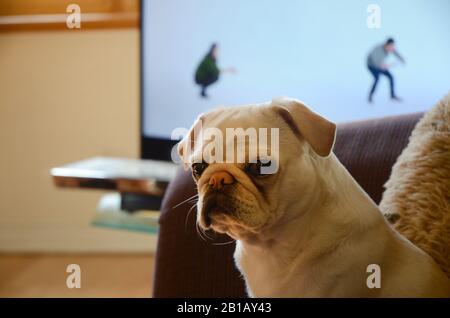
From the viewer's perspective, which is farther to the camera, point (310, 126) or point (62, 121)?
point (62, 121)

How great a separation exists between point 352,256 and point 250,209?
0.07 meters

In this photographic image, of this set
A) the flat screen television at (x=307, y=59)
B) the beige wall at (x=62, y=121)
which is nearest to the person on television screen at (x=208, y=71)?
the flat screen television at (x=307, y=59)

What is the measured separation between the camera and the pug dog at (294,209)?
344 mm

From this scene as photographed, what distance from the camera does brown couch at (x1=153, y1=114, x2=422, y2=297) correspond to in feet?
1.82

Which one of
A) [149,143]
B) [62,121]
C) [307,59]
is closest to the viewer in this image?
[307,59]

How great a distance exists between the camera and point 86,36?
1.57 m

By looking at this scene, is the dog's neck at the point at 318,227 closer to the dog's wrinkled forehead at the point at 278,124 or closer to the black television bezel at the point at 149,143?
the dog's wrinkled forehead at the point at 278,124

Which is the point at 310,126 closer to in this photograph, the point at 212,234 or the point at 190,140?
the point at 190,140

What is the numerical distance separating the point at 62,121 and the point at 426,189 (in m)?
1.08

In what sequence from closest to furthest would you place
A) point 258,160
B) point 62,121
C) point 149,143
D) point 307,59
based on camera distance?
point 258,160 < point 307,59 < point 149,143 < point 62,121

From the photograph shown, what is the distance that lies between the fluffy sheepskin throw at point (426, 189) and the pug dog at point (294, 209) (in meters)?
0.07

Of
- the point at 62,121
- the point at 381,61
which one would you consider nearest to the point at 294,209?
the point at 381,61

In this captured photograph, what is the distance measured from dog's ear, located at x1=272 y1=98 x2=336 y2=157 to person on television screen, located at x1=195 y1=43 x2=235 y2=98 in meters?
0.17

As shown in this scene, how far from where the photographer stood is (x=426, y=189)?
481 millimetres
